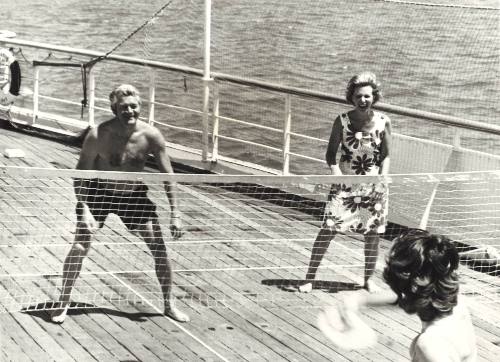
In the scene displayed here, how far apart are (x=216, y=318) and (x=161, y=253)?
0.60 meters

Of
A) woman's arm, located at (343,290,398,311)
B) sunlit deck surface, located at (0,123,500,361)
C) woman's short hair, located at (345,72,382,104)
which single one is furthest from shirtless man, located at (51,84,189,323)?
woman's arm, located at (343,290,398,311)

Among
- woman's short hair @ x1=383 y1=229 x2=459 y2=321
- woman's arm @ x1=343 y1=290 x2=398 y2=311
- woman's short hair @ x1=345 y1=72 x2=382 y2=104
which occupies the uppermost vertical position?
woman's short hair @ x1=345 y1=72 x2=382 y2=104

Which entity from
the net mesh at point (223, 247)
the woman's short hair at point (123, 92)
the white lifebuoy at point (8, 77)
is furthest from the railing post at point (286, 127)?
the white lifebuoy at point (8, 77)

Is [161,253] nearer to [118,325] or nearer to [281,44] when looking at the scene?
[118,325]

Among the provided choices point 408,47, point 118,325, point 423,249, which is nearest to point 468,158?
point 118,325

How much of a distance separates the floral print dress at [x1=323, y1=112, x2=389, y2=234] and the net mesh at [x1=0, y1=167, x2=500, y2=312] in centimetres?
27

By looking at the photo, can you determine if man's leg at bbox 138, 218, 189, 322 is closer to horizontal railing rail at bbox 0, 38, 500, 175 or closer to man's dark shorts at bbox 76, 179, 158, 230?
man's dark shorts at bbox 76, 179, 158, 230

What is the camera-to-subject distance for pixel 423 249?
2684mm

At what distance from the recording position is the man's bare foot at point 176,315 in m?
6.11

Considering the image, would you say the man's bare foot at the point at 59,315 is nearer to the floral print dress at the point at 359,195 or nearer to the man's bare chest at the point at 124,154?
the man's bare chest at the point at 124,154

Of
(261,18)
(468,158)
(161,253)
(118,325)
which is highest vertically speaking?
(261,18)

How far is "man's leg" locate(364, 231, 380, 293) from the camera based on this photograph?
22.4ft

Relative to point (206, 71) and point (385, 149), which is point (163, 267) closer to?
point (385, 149)

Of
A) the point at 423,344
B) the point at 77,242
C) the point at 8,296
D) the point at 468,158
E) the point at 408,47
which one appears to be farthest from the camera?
the point at 408,47
